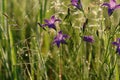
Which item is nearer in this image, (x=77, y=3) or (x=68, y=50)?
(x=77, y=3)

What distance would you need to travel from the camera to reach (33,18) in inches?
96.0

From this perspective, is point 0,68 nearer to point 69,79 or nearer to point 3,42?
point 3,42

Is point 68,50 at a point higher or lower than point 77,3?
lower

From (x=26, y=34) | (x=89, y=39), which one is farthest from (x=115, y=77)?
(x=26, y=34)

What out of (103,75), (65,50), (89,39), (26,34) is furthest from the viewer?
(26,34)

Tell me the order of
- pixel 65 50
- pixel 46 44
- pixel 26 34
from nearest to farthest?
pixel 65 50 < pixel 46 44 < pixel 26 34

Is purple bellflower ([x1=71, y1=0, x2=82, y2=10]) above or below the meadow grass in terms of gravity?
above

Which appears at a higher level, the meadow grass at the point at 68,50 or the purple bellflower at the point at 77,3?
the purple bellflower at the point at 77,3

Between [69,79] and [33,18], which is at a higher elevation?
[33,18]

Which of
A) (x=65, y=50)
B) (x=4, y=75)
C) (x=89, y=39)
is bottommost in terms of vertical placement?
(x=4, y=75)

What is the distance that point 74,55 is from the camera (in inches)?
55.1

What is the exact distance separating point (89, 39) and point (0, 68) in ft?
2.47

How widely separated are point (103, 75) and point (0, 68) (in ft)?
2.15

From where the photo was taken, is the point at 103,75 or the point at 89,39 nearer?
the point at 89,39
